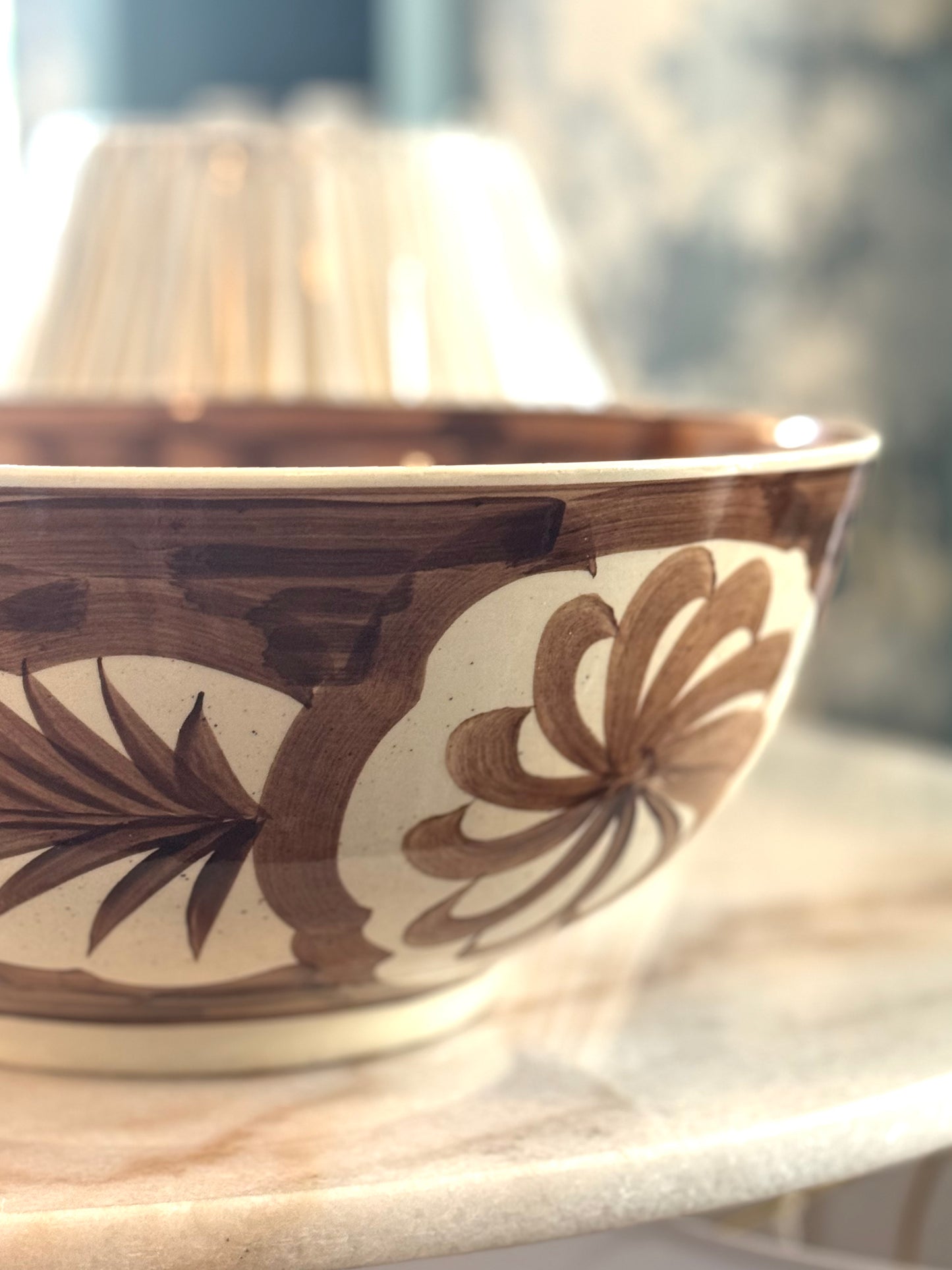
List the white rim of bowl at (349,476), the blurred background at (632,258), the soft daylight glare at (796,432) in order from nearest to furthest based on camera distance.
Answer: the white rim of bowl at (349,476) → the soft daylight glare at (796,432) → the blurred background at (632,258)

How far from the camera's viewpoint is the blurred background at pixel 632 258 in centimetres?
57

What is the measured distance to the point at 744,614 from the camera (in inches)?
8.2

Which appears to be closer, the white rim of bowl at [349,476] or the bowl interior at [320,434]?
the white rim of bowl at [349,476]

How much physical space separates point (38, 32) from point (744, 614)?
1.12 metres

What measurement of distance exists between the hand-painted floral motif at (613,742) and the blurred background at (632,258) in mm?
267

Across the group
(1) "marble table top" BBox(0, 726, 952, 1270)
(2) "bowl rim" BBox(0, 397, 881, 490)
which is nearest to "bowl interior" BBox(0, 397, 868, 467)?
(2) "bowl rim" BBox(0, 397, 881, 490)

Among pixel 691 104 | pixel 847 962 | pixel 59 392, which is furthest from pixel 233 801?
pixel 691 104

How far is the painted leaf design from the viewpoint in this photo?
0.57ft

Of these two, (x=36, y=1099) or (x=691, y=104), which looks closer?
(x=36, y=1099)

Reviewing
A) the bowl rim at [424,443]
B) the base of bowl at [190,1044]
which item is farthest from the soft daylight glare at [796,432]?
the base of bowl at [190,1044]

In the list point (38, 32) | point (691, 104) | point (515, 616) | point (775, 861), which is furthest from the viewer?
point (38, 32)

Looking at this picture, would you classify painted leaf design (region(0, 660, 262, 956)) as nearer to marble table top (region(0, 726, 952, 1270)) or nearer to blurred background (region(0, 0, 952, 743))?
marble table top (region(0, 726, 952, 1270))

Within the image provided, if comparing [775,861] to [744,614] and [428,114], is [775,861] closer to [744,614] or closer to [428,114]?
[744,614]

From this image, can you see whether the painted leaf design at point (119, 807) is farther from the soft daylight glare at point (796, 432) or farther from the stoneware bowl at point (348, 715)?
the soft daylight glare at point (796, 432)
